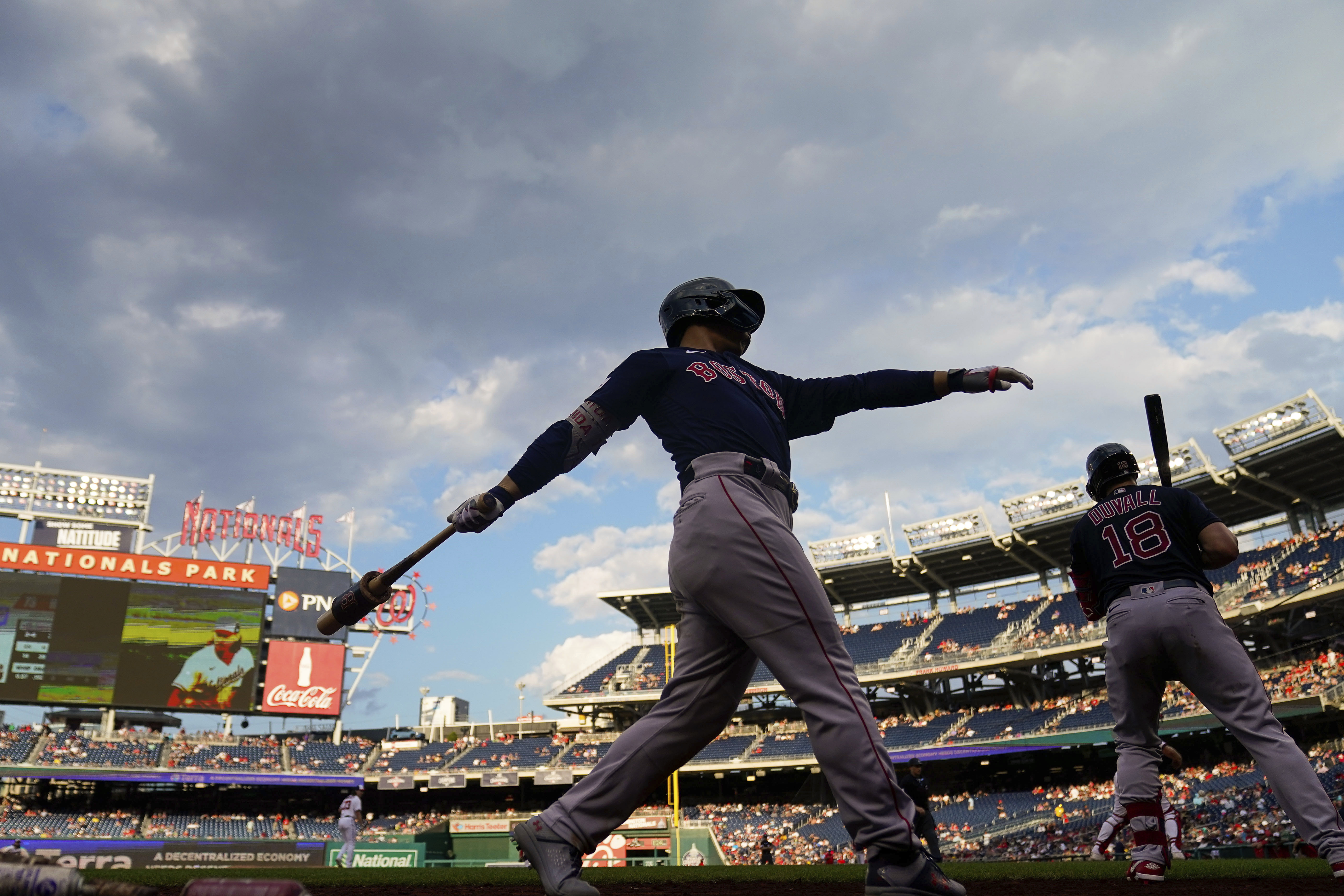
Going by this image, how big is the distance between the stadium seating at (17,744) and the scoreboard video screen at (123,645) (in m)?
2.89

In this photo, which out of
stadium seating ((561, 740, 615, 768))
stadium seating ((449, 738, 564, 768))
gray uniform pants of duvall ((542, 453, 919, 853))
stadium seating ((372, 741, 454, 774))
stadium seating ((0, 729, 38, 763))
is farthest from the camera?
stadium seating ((372, 741, 454, 774))

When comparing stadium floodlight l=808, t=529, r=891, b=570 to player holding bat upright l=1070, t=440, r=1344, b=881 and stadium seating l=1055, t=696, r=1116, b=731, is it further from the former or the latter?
player holding bat upright l=1070, t=440, r=1344, b=881

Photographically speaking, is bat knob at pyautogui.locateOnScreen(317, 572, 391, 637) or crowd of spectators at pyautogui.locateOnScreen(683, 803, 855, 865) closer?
bat knob at pyautogui.locateOnScreen(317, 572, 391, 637)

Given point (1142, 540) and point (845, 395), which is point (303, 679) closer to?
point (1142, 540)

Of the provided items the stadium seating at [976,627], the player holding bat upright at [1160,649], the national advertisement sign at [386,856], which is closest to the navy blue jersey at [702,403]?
the player holding bat upright at [1160,649]

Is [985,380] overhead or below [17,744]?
below

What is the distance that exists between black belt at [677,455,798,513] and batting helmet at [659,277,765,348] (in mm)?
763

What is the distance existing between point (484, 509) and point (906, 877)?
189 cm

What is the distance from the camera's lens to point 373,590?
349cm

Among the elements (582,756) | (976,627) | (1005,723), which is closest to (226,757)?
(582,756)

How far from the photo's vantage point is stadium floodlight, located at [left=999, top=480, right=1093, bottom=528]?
3556 centimetres

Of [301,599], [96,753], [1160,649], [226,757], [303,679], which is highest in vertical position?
[301,599]

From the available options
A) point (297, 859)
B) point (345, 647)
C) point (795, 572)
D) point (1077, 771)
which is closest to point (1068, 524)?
point (1077, 771)

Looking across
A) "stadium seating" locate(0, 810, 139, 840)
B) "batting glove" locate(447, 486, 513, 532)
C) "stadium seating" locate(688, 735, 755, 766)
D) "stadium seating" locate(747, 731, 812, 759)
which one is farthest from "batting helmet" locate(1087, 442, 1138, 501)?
"stadium seating" locate(0, 810, 139, 840)
